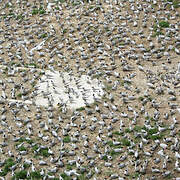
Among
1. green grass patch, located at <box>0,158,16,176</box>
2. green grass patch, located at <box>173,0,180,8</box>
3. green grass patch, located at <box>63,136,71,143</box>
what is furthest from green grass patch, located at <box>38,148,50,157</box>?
green grass patch, located at <box>173,0,180,8</box>

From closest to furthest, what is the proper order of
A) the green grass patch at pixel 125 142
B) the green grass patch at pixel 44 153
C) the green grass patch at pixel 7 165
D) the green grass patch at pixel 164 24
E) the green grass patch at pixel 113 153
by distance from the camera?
the green grass patch at pixel 7 165, the green grass patch at pixel 113 153, the green grass patch at pixel 44 153, the green grass patch at pixel 125 142, the green grass patch at pixel 164 24

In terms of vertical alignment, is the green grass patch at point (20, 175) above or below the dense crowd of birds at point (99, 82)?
below

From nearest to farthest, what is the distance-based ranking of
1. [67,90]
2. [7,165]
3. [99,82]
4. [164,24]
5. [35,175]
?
[35,175], [7,165], [67,90], [99,82], [164,24]

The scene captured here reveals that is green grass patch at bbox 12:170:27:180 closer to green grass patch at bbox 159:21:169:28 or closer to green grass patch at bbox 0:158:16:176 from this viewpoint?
green grass patch at bbox 0:158:16:176

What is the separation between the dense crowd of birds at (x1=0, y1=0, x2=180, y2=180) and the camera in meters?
24.1

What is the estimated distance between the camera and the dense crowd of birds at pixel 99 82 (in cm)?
2411

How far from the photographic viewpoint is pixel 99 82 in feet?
101

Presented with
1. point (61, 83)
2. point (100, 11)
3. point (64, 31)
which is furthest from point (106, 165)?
point (100, 11)

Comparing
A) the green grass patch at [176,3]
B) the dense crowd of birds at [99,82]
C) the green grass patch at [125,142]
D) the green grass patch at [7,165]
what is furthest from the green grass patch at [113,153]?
the green grass patch at [176,3]

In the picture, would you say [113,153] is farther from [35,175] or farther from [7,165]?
[7,165]

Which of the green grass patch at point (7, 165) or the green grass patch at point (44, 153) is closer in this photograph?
the green grass patch at point (7, 165)

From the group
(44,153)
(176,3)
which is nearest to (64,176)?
(44,153)

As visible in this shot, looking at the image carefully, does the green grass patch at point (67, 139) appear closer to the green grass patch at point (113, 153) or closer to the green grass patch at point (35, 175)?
the green grass patch at point (113, 153)

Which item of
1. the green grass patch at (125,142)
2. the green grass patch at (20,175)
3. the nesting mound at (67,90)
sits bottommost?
the green grass patch at (20,175)
